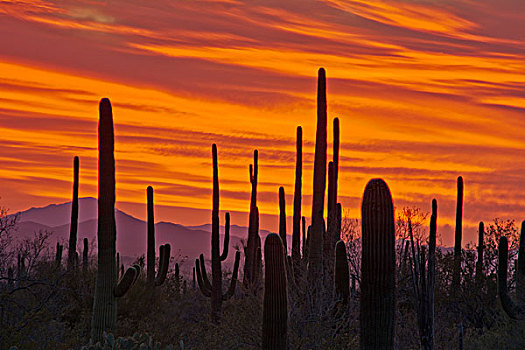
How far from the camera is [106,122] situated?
17.6 m

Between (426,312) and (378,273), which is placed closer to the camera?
(378,273)

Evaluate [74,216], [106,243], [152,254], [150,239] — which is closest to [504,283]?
[106,243]

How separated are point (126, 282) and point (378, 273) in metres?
7.89

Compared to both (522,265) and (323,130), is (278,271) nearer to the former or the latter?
(323,130)

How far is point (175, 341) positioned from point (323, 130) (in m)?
7.08

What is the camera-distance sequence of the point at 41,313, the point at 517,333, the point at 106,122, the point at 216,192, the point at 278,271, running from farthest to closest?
the point at 216,192, the point at 517,333, the point at 106,122, the point at 41,313, the point at 278,271

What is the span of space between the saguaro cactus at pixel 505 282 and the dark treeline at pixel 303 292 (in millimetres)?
39

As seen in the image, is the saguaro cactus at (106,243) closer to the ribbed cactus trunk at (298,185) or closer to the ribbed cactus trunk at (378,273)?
the ribbed cactus trunk at (378,273)

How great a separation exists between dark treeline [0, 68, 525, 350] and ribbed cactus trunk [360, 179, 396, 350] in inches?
0.5

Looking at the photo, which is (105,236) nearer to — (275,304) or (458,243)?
(275,304)

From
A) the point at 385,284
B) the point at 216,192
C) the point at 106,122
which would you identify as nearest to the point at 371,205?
the point at 385,284

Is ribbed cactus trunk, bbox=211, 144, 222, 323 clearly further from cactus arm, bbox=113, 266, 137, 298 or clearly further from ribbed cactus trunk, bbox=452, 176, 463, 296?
cactus arm, bbox=113, 266, 137, 298

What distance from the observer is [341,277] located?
19.7m

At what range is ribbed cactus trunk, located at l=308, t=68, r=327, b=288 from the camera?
21.2 metres
